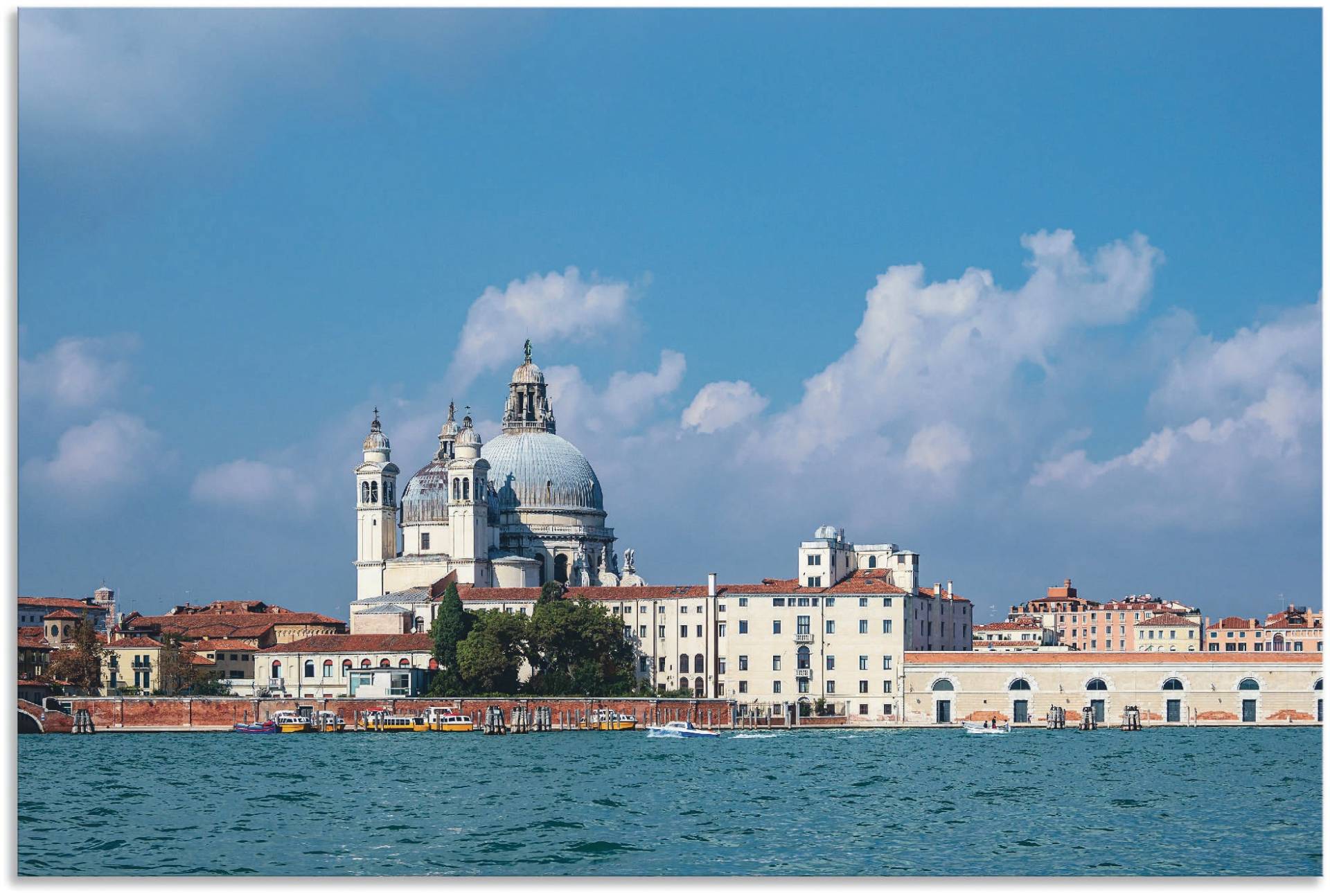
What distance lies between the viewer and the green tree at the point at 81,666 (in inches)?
2127

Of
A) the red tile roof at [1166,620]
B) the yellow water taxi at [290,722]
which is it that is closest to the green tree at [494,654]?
the yellow water taxi at [290,722]

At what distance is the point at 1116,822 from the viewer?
21203 mm

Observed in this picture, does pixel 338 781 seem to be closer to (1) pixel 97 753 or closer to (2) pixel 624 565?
(1) pixel 97 753

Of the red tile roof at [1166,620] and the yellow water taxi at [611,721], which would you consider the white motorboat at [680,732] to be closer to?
the yellow water taxi at [611,721]

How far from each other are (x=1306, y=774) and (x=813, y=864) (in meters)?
14.2

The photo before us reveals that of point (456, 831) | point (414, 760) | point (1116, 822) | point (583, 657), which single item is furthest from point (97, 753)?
point (1116, 822)

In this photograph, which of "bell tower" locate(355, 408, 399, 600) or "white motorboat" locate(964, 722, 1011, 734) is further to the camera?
"bell tower" locate(355, 408, 399, 600)

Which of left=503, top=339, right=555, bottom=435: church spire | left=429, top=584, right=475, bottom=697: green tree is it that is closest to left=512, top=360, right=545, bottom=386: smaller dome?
left=503, top=339, right=555, bottom=435: church spire

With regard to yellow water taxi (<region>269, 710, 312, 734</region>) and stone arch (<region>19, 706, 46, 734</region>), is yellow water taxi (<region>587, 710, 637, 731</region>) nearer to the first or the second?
yellow water taxi (<region>269, 710, 312, 734</region>)

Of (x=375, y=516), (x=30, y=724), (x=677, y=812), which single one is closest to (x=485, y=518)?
(x=375, y=516)

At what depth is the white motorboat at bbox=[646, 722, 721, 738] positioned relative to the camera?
45.8 m

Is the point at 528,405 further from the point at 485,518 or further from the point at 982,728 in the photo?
the point at 982,728

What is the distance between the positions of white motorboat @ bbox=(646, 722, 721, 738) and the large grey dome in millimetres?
16869

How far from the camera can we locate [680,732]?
46.2m
